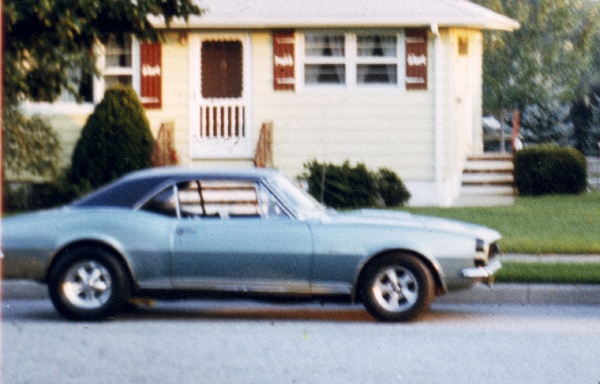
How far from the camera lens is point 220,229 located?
11305 mm

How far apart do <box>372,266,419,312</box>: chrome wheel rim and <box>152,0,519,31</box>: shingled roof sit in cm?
1216

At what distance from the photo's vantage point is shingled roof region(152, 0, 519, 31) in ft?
74.9

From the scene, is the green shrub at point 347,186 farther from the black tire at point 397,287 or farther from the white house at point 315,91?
the black tire at point 397,287

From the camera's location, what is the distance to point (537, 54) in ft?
138

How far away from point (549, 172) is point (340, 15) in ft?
17.0

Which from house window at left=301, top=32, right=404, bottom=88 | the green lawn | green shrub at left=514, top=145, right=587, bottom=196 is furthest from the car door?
green shrub at left=514, top=145, right=587, bottom=196

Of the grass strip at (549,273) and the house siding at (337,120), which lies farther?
the house siding at (337,120)

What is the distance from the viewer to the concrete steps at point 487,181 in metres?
23.9

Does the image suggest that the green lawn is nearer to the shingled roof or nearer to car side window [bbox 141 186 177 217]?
the shingled roof

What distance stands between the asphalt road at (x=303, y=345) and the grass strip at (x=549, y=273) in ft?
1.46

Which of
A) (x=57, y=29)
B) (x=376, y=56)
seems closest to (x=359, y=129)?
(x=376, y=56)

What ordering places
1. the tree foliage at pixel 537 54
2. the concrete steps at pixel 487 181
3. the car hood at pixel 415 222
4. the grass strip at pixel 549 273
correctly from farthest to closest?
the tree foliage at pixel 537 54, the concrete steps at pixel 487 181, the grass strip at pixel 549 273, the car hood at pixel 415 222

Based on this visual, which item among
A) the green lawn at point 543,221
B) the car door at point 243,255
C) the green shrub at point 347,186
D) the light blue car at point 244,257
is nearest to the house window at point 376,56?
the green shrub at point 347,186

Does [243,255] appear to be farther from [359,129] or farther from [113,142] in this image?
[359,129]
